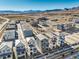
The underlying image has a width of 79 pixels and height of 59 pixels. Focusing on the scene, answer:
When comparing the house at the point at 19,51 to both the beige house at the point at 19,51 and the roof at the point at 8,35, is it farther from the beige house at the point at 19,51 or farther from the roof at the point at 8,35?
the roof at the point at 8,35

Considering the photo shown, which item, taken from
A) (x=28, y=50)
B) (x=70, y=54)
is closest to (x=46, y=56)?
(x=28, y=50)

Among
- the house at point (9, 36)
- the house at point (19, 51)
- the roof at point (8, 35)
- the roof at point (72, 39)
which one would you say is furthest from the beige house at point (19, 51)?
the roof at point (72, 39)

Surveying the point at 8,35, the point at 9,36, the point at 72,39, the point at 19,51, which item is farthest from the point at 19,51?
the point at 72,39

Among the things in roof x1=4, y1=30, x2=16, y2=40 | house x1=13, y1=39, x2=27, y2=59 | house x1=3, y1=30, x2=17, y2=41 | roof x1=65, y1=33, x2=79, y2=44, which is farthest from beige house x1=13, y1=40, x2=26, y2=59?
roof x1=65, y1=33, x2=79, y2=44

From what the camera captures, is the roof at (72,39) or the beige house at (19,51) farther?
the roof at (72,39)

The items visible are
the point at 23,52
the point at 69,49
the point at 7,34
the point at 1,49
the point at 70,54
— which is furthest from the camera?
the point at 7,34

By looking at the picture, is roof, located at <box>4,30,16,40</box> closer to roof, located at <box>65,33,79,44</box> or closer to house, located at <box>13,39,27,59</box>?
house, located at <box>13,39,27,59</box>

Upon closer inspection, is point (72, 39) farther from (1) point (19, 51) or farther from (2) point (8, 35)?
(2) point (8, 35)

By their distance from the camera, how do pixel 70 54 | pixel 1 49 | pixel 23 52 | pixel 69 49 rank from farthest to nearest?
pixel 69 49
pixel 70 54
pixel 23 52
pixel 1 49

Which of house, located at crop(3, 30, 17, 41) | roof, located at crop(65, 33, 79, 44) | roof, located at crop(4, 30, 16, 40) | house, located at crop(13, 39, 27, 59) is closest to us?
house, located at crop(13, 39, 27, 59)

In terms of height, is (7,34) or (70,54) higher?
(7,34)

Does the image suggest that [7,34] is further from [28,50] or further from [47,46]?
[47,46]
